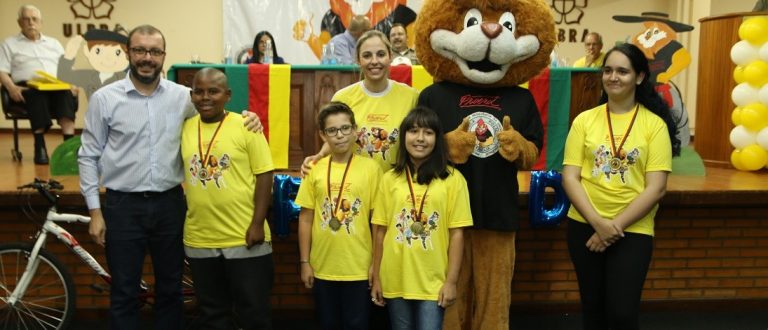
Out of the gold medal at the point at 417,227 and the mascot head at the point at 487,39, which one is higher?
the mascot head at the point at 487,39

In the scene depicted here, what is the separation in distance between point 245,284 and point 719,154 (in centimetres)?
491

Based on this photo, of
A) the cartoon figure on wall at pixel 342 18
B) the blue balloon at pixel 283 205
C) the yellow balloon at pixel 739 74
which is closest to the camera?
the blue balloon at pixel 283 205

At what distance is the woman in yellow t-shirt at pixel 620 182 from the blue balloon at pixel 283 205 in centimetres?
154

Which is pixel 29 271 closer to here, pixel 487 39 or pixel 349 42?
pixel 487 39

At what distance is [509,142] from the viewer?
2.80 m

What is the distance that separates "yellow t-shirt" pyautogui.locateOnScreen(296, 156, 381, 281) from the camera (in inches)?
113

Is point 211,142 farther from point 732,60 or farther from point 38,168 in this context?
point 732,60

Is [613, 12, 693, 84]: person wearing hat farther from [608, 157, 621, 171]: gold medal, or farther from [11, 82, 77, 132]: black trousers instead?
[11, 82, 77, 132]: black trousers

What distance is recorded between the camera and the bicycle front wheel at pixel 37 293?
3.77 m

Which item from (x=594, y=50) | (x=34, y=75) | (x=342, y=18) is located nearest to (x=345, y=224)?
(x=594, y=50)

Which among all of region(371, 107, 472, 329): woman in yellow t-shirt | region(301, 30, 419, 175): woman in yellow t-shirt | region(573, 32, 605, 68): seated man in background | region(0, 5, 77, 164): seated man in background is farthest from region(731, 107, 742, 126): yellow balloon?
region(0, 5, 77, 164): seated man in background

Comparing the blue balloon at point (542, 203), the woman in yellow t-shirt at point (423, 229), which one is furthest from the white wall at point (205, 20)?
the woman in yellow t-shirt at point (423, 229)

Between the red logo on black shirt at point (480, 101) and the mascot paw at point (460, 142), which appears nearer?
the mascot paw at point (460, 142)

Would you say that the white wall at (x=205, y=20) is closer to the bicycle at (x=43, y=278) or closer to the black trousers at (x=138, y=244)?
the bicycle at (x=43, y=278)
